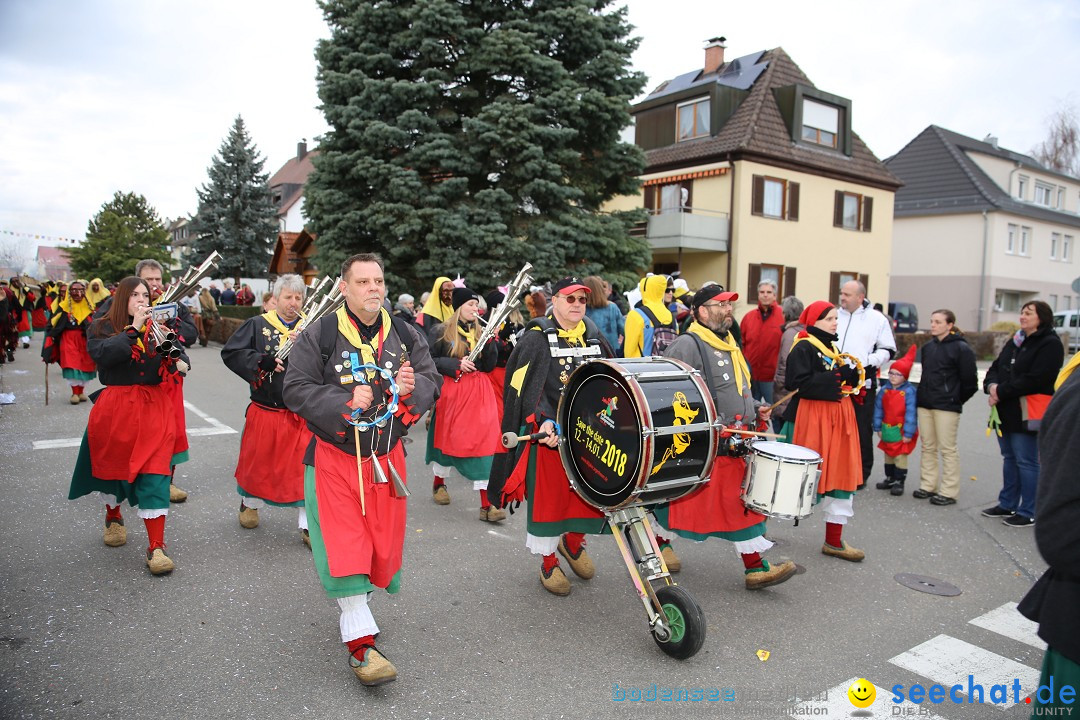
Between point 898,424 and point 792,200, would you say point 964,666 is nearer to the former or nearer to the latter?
point 898,424

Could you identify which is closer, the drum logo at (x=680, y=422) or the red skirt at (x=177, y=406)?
the drum logo at (x=680, y=422)

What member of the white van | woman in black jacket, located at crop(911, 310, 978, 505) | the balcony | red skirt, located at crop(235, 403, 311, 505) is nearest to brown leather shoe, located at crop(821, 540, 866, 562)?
woman in black jacket, located at crop(911, 310, 978, 505)

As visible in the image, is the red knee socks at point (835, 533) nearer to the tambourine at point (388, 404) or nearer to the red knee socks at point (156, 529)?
the tambourine at point (388, 404)

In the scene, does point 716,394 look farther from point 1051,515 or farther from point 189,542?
point 189,542

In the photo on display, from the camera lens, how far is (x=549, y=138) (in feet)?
47.1

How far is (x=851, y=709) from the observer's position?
3338 millimetres

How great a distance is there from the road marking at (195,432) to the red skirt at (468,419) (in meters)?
4.15

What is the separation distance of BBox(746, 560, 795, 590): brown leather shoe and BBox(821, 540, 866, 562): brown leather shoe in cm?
88

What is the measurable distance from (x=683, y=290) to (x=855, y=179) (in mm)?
20061

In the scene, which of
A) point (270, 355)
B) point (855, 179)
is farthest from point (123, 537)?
point (855, 179)

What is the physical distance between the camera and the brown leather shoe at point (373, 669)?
3.34 metres

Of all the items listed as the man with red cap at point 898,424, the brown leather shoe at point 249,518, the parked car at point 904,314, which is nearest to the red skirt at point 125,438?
the brown leather shoe at point 249,518

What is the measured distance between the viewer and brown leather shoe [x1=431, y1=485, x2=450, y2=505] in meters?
6.62

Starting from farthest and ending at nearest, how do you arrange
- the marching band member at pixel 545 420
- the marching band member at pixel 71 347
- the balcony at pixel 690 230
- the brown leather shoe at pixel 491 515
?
the balcony at pixel 690 230, the marching band member at pixel 71 347, the brown leather shoe at pixel 491 515, the marching band member at pixel 545 420
